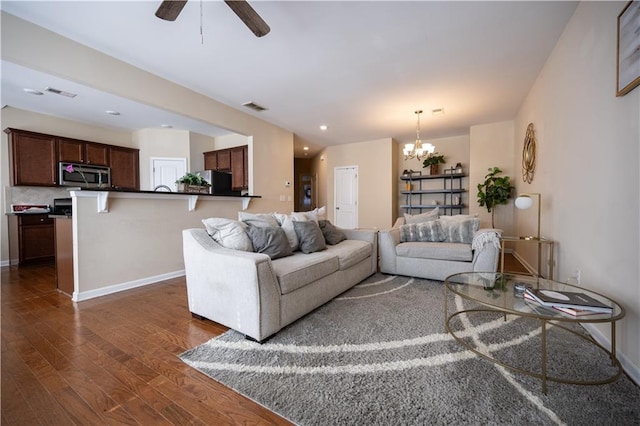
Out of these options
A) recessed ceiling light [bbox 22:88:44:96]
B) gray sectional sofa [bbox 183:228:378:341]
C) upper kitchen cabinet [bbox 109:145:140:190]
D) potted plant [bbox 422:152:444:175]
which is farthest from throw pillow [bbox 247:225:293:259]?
potted plant [bbox 422:152:444:175]

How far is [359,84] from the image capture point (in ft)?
11.3

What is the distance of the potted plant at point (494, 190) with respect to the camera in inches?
188

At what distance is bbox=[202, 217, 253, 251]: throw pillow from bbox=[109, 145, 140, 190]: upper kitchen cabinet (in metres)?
4.22

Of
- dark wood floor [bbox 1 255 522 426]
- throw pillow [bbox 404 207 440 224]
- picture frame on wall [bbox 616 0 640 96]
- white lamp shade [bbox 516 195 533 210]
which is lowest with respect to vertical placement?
dark wood floor [bbox 1 255 522 426]

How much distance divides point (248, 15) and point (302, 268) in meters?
1.89

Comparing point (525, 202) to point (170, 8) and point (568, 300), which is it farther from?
point (170, 8)

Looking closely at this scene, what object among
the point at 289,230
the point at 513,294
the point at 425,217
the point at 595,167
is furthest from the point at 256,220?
the point at 595,167

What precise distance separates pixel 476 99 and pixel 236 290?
4304 mm

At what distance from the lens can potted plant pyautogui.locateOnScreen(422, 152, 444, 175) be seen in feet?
19.8

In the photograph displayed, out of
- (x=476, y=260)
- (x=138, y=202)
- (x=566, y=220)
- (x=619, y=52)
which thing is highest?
(x=619, y=52)

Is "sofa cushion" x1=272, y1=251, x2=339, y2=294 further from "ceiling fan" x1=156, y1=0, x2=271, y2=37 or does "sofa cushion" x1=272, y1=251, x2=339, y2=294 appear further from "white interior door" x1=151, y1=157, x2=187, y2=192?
"white interior door" x1=151, y1=157, x2=187, y2=192

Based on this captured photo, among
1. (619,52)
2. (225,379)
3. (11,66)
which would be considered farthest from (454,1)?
(11,66)

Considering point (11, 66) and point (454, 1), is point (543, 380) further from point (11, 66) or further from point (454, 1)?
point (11, 66)

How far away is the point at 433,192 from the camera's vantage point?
6.16m
